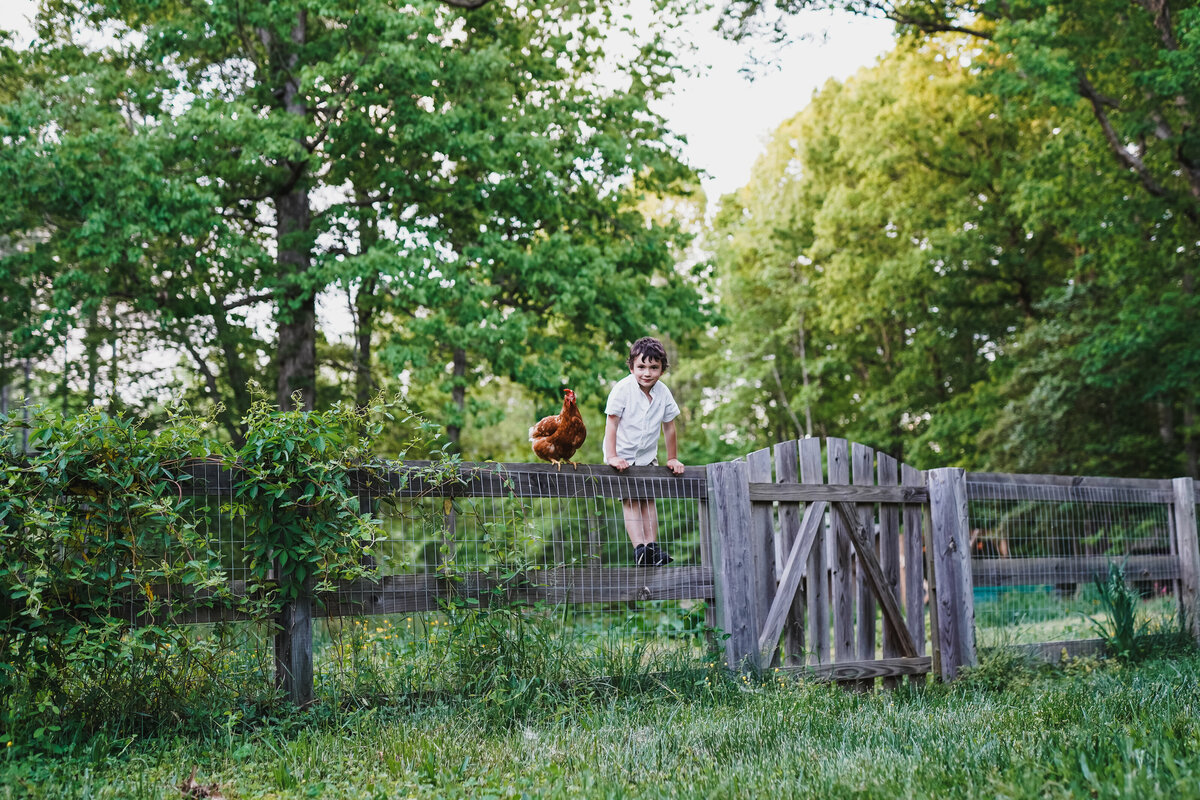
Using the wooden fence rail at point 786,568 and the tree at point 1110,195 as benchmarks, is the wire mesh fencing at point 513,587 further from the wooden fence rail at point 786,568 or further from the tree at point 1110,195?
the tree at point 1110,195

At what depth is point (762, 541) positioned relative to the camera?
19.9 ft

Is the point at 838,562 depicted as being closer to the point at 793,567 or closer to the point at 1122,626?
the point at 793,567

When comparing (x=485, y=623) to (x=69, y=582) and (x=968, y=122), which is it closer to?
(x=69, y=582)

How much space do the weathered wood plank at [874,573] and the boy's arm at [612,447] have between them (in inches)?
63.9

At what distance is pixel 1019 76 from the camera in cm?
1588

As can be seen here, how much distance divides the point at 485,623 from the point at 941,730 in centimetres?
232

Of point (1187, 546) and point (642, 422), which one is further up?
point (642, 422)

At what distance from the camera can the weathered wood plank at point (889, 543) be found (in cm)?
655

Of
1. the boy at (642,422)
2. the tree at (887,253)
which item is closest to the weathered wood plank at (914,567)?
the boy at (642,422)

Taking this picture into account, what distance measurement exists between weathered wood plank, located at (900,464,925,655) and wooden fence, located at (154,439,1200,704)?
1cm

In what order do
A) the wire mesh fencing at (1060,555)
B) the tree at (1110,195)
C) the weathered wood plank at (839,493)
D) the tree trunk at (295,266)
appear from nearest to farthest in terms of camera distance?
the weathered wood plank at (839,493) < the wire mesh fencing at (1060,555) < the tree trunk at (295,266) < the tree at (1110,195)

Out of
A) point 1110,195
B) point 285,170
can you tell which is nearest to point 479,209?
point 285,170

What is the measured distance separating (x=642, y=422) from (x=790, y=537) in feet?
4.14

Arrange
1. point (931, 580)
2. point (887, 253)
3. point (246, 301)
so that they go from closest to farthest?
point (931, 580) < point (246, 301) < point (887, 253)
